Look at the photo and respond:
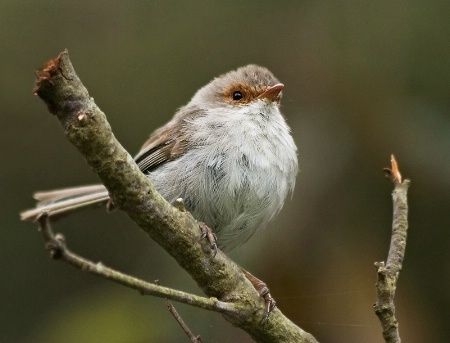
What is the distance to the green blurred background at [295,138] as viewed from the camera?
15.4ft

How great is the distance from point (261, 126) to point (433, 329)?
5.47 feet

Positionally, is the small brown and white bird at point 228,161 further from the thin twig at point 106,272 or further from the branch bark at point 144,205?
the thin twig at point 106,272

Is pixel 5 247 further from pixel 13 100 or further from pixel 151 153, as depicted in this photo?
pixel 151 153

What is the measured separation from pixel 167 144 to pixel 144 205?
1.40 m

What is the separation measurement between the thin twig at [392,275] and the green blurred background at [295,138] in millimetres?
1041

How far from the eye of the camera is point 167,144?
4461mm

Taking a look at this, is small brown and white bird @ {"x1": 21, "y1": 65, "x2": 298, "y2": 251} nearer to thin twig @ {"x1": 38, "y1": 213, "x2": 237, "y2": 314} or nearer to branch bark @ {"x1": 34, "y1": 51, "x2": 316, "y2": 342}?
branch bark @ {"x1": 34, "y1": 51, "x2": 316, "y2": 342}

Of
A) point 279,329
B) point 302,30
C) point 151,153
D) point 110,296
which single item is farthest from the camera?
point 302,30

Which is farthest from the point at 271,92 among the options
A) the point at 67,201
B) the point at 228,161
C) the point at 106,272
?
the point at 106,272

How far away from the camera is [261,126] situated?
14.3ft

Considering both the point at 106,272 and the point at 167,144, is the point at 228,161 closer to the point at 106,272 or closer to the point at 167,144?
the point at 167,144

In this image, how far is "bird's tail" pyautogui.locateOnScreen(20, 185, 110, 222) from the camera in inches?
172

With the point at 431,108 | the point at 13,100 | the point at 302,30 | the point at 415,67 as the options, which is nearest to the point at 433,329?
the point at 431,108

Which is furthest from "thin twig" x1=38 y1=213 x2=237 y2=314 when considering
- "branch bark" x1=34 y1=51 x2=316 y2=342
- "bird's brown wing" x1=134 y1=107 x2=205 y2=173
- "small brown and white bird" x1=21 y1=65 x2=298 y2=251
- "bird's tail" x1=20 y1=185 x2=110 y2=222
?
"bird's tail" x1=20 y1=185 x2=110 y2=222
